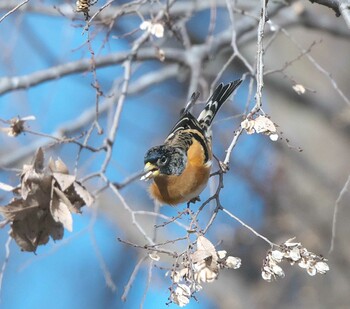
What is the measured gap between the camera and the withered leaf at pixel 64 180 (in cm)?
307

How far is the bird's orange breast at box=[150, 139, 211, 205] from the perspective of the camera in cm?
389

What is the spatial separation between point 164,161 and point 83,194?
32.5 inches

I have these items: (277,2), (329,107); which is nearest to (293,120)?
(329,107)

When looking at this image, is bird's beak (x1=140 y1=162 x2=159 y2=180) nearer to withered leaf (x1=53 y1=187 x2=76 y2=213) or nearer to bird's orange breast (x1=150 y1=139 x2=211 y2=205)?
bird's orange breast (x1=150 y1=139 x2=211 y2=205)

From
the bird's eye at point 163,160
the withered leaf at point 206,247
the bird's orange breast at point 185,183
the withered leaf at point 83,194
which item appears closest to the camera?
the withered leaf at point 206,247

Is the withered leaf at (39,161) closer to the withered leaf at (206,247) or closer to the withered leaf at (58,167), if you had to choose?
the withered leaf at (58,167)

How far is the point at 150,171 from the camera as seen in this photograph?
3611mm

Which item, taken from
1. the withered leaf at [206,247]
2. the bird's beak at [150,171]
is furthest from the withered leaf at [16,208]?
the withered leaf at [206,247]

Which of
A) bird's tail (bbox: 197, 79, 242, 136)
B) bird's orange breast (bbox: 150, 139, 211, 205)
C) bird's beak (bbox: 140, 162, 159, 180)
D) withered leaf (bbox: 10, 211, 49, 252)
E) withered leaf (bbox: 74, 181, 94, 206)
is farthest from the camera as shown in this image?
bird's tail (bbox: 197, 79, 242, 136)

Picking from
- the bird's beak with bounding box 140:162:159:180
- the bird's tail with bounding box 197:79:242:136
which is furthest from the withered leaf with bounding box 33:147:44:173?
the bird's tail with bounding box 197:79:242:136

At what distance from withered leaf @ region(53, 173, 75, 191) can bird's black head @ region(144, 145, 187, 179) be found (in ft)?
1.74

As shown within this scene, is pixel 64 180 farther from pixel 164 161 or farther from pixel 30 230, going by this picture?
pixel 164 161

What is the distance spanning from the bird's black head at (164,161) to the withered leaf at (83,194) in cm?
50

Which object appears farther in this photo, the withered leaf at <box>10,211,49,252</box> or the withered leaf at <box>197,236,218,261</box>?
the withered leaf at <box>10,211,49,252</box>
